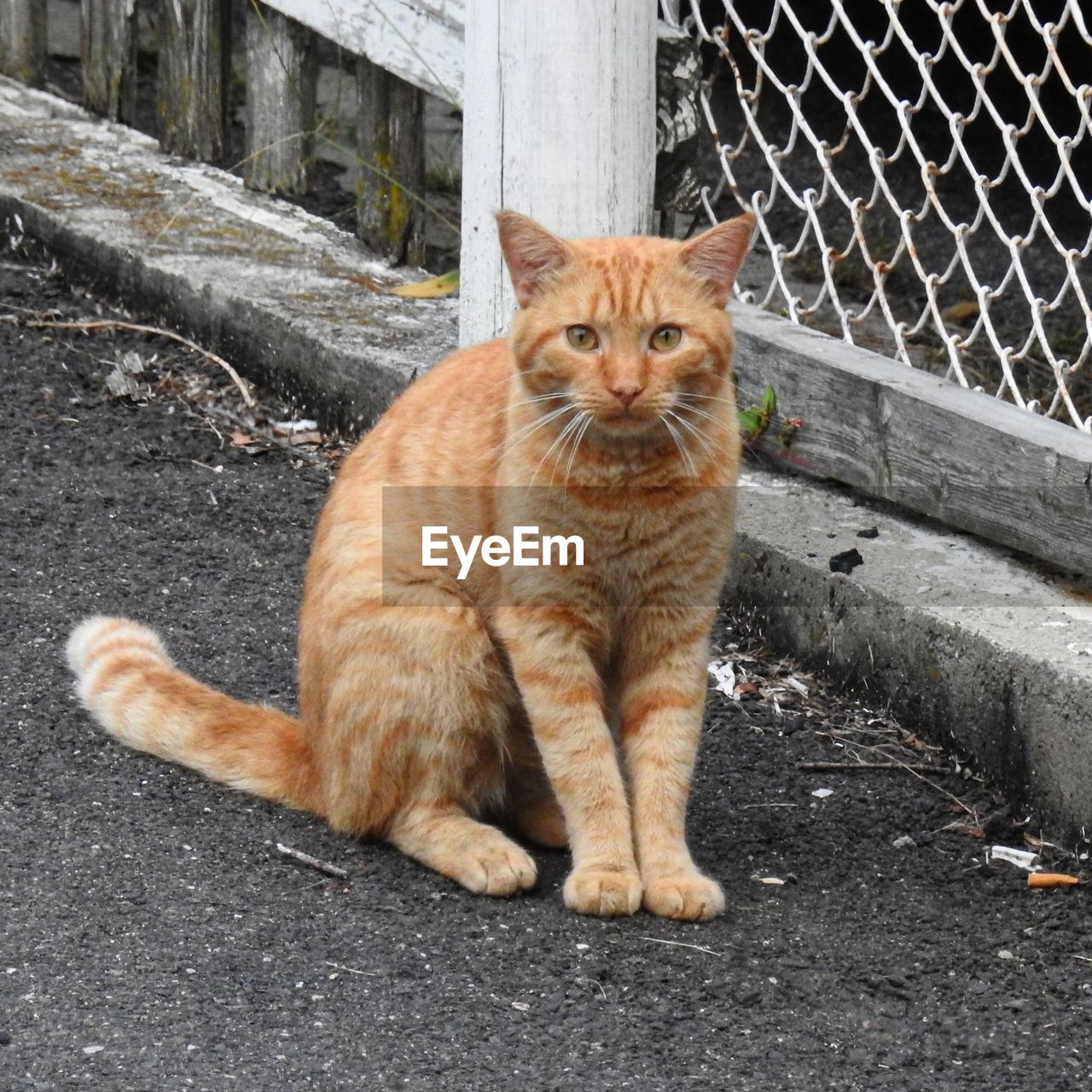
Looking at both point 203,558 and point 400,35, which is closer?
point 203,558

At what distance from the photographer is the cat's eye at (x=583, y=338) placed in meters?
2.86

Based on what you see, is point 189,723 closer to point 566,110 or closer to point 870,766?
point 870,766

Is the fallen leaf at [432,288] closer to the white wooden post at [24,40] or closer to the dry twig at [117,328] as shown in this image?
the dry twig at [117,328]

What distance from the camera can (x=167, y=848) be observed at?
9.65ft

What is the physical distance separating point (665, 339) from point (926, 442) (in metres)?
1.00

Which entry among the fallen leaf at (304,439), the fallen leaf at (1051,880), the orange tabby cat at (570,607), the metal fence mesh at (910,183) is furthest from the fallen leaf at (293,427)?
the fallen leaf at (1051,880)

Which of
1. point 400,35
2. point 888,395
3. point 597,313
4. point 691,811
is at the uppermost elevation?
point 400,35

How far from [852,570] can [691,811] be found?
65 cm

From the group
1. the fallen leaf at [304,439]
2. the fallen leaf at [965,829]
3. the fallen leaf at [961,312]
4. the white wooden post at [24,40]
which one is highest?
the white wooden post at [24,40]

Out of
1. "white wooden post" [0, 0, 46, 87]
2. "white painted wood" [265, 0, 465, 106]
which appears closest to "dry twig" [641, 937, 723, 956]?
"white painted wood" [265, 0, 465, 106]

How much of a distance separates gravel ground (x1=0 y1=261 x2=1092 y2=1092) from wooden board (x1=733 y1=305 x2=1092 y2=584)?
1.52 ft

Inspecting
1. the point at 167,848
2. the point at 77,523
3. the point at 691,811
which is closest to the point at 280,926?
the point at 167,848

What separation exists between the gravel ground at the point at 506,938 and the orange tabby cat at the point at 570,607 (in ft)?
0.36

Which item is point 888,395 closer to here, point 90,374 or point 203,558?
point 203,558
